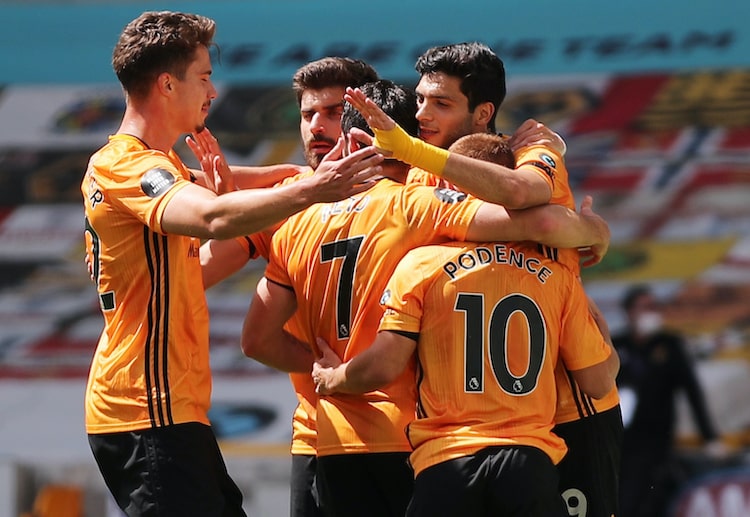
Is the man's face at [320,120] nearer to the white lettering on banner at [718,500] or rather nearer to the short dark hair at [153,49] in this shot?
the short dark hair at [153,49]

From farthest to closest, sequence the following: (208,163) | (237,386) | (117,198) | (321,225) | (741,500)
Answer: (237,386), (741,500), (208,163), (321,225), (117,198)

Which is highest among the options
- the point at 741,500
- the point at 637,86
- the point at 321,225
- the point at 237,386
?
the point at 637,86

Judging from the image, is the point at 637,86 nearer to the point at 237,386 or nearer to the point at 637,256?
the point at 637,256

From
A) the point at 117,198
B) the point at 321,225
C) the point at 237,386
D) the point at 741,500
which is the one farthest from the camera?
the point at 237,386

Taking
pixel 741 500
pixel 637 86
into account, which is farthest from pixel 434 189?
pixel 637 86

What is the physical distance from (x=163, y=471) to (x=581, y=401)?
3.94 ft

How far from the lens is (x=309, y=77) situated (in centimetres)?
411

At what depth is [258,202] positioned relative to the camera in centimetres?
312

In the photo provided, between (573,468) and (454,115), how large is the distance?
110 centimetres

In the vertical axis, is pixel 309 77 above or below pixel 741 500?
above

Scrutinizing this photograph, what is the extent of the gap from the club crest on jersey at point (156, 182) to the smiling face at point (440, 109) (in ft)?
2.70

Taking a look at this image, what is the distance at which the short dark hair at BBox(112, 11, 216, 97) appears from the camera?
11.6 ft

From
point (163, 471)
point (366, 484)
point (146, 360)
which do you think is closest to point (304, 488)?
point (366, 484)

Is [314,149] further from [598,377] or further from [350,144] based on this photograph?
[598,377]
